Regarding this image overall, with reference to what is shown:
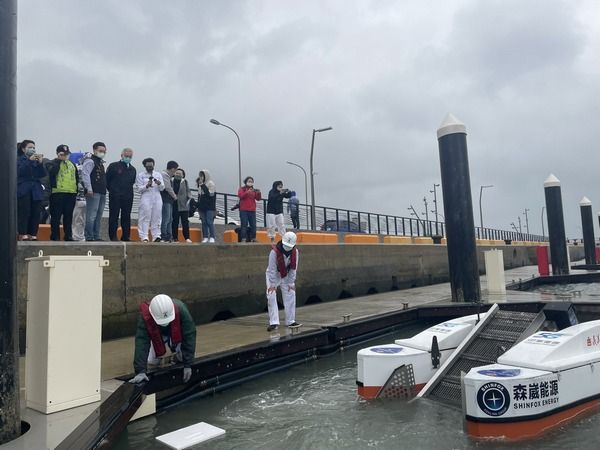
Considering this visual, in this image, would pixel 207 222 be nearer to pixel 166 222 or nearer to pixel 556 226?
pixel 166 222

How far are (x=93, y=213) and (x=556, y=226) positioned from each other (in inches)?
754

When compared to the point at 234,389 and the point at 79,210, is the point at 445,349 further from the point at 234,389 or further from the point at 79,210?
the point at 79,210

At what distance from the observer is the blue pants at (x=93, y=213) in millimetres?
8859

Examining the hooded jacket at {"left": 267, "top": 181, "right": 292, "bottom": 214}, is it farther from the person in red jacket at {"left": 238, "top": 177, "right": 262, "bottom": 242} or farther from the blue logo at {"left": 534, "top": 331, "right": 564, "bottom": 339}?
the blue logo at {"left": 534, "top": 331, "right": 564, "bottom": 339}

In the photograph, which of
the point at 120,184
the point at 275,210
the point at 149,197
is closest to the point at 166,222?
the point at 149,197

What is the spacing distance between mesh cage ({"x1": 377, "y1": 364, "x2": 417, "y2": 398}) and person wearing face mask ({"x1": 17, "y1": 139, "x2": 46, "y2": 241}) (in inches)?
243

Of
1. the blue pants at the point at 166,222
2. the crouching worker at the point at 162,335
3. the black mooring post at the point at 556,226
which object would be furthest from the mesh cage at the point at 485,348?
the black mooring post at the point at 556,226

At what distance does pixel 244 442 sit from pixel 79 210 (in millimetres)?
6338

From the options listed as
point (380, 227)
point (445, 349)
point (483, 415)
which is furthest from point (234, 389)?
point (380, 227)

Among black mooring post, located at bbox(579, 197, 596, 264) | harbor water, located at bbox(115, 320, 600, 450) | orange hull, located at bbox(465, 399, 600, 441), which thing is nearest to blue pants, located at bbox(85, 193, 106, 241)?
harbor water, located at bbox(115, 320, 600, 450)

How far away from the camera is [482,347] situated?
6898 millimetres

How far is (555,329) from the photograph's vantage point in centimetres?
691

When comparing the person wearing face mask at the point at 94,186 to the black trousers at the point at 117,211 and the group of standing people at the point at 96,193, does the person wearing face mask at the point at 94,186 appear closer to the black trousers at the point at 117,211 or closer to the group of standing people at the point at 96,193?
the group of standing people at the point at 96,193

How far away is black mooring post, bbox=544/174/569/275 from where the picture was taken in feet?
67.9
